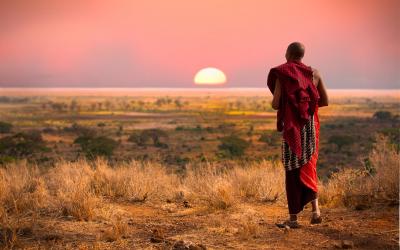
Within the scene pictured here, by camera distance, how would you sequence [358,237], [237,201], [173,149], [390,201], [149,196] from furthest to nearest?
1. [173,149]
2. [149,196]
3. [237,201]
4. [390,201]
5. [358,237]

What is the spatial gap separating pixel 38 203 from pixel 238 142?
29.8 meters

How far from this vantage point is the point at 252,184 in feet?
30.1

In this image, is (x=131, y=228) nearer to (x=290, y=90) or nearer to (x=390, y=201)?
(x=290, y=90)

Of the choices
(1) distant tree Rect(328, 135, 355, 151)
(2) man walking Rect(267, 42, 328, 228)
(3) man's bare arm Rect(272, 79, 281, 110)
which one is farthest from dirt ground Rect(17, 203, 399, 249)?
(1) distant tree Rect(328, 135, 355, 151)

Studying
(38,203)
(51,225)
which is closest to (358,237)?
(51,225)

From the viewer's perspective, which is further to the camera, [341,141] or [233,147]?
[341,141]

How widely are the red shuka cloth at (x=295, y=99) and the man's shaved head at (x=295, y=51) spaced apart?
6 centimetres

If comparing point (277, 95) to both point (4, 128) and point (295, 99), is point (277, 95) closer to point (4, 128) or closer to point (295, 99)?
point (295, 99)

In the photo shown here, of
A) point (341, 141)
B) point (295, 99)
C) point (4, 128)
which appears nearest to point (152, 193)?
point (295, 99)

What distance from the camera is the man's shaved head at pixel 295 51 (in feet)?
21.0

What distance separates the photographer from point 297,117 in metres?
6.40

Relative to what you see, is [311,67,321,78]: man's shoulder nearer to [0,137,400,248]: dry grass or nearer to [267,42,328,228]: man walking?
[267,42,328,228]: man walking

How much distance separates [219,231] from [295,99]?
5.94ft

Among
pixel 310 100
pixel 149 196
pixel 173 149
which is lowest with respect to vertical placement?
pixel 173 149
